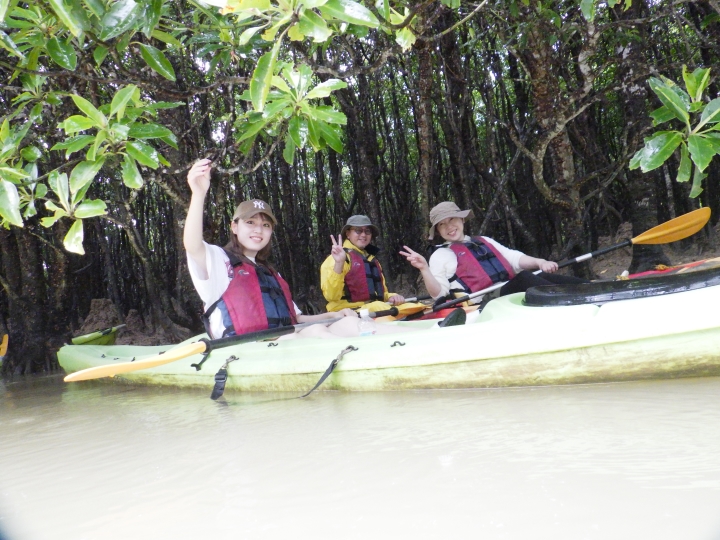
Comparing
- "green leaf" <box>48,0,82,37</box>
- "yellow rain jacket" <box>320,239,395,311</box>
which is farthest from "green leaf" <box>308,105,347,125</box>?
"yellow rain jacket" <box>320,239,395,311</box>

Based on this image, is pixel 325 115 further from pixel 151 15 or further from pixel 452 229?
pixel 452 229

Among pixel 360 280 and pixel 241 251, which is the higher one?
pixel 241 251

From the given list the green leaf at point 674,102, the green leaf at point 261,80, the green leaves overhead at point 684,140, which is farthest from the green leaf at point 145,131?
the green leaf at point 674,102

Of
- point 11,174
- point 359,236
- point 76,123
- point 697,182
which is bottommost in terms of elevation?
point 697,182

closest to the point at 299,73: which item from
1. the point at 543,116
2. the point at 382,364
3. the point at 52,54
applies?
the point at 52,54

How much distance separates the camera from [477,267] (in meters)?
3.46

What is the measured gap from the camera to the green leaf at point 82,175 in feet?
5.26

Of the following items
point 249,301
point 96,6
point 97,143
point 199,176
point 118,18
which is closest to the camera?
point 96,6

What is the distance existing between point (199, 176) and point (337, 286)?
5.21 ft

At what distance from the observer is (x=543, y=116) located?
3488 millimetres

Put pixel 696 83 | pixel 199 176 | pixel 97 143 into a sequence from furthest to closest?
pixel 199 176 → pixel 696 83 → pixel 97 143

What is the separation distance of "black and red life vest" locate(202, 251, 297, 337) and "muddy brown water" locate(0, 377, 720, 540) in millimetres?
704

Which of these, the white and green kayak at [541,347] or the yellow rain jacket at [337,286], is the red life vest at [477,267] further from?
the white and green kayak at [541,347]

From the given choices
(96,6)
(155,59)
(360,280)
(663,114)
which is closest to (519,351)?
(663,114)
